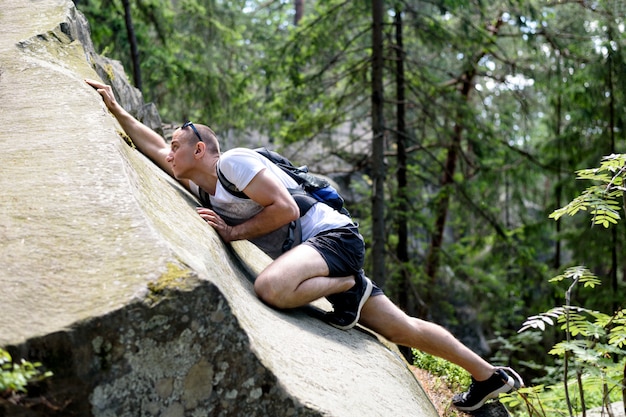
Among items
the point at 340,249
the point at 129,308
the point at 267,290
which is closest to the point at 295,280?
the point at 267,290

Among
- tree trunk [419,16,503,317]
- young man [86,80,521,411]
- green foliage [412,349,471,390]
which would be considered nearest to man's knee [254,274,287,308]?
young man [86,80,521,411]

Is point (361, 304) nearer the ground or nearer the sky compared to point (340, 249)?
nearer the ground

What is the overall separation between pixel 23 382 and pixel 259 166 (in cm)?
217

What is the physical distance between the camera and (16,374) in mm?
2527

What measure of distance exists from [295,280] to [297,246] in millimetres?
311

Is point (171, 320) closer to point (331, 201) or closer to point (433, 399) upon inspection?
point (331, 201)

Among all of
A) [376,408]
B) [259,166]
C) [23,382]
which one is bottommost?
[376,408]

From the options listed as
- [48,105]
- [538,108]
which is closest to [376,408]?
[48,105]

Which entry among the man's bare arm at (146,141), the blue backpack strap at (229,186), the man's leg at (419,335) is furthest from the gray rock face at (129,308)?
the man's bare arm at (146,141)

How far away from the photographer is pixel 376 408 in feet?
12.4

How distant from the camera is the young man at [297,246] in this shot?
4.34 m

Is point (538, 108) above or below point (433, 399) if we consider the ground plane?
above

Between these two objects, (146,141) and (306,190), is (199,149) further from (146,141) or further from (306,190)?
(146,141)

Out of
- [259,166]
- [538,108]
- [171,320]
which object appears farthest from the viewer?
[538,108]
